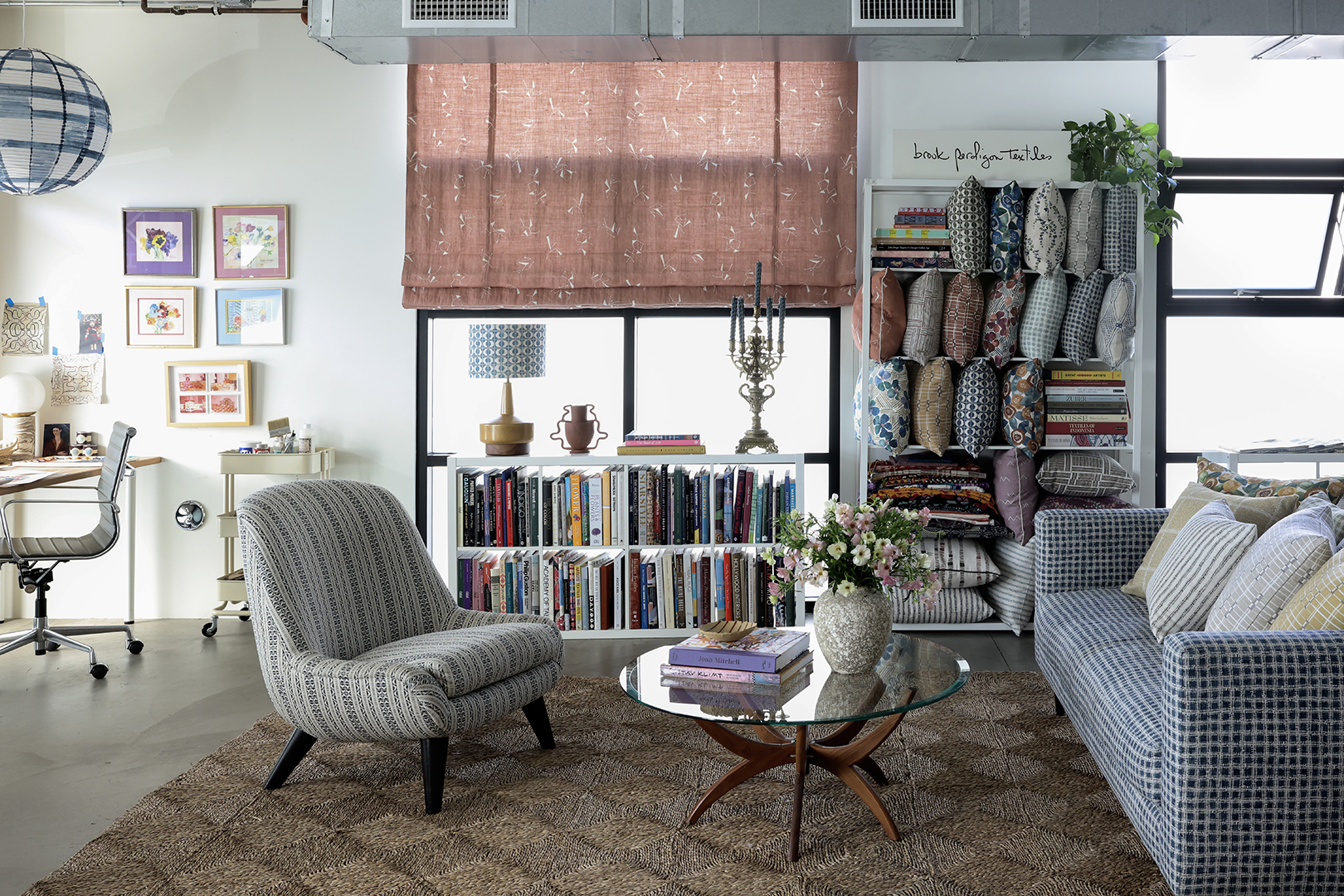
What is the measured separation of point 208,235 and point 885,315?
3282mm

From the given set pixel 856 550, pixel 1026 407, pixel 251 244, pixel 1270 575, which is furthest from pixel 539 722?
pixel 251 244

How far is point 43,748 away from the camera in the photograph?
10.7ft

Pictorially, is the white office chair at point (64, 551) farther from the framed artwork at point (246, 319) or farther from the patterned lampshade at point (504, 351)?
the patterned lampshade at point (504, 351)

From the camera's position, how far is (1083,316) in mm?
4469

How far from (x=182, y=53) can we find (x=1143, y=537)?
481cm

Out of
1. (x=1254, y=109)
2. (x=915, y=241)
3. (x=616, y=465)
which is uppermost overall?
(x=1254, y=109)

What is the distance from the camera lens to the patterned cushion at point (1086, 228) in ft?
14.4

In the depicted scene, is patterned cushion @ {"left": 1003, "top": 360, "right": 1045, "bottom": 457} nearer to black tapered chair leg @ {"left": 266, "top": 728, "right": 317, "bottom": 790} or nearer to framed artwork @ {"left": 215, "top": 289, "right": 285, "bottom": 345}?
black tapered chair leg @ {"left": 266, "top": 728, "right": 317, "bottom": 790}

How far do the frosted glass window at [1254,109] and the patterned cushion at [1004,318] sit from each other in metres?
1.25

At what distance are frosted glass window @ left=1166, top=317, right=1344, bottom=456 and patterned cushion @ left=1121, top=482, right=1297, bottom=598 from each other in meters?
1.84

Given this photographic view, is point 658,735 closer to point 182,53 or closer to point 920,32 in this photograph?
point 920,32

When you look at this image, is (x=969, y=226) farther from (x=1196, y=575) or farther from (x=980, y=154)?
(x=1196, y=575)

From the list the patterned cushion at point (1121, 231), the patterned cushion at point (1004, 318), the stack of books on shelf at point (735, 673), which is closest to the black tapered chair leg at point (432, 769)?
the stack of books on shelf at point (735, 673)

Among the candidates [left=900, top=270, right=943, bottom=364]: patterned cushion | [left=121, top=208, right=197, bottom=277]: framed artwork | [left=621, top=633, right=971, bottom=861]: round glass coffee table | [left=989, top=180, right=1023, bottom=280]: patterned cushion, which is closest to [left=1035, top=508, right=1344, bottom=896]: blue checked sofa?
[left=621, top=633, right=971, bottom=861]: round glass coffee table
